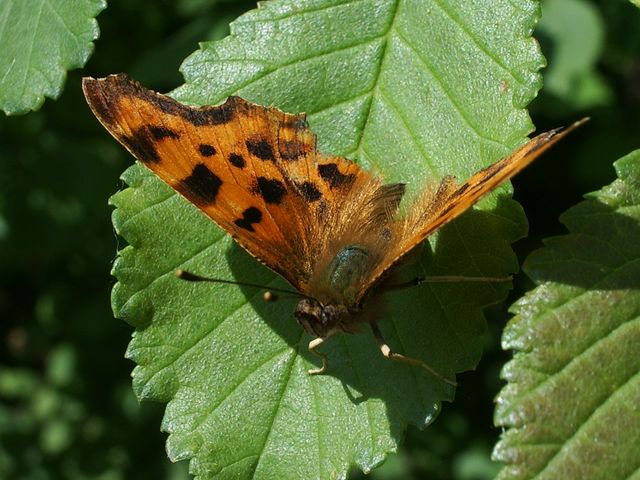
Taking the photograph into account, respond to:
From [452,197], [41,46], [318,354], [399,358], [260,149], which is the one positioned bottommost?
[399,358]

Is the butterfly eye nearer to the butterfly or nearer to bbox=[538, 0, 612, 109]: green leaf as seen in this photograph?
the butterfly

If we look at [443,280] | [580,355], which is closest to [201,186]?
[443,280]

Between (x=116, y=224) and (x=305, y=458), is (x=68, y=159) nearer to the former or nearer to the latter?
(x=116, y=224)

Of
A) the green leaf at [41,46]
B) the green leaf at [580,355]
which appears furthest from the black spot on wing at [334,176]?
the green leaf at [41,46]

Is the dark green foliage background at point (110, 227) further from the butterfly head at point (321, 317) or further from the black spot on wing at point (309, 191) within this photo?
the butterfly head at point (321, 317)

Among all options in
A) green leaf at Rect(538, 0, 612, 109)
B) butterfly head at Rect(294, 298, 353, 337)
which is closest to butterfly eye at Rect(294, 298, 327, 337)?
butterfly head at Rect(294, 298, 353, 337)

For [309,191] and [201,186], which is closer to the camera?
[201,186]

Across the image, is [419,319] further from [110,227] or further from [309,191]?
[110,227]
